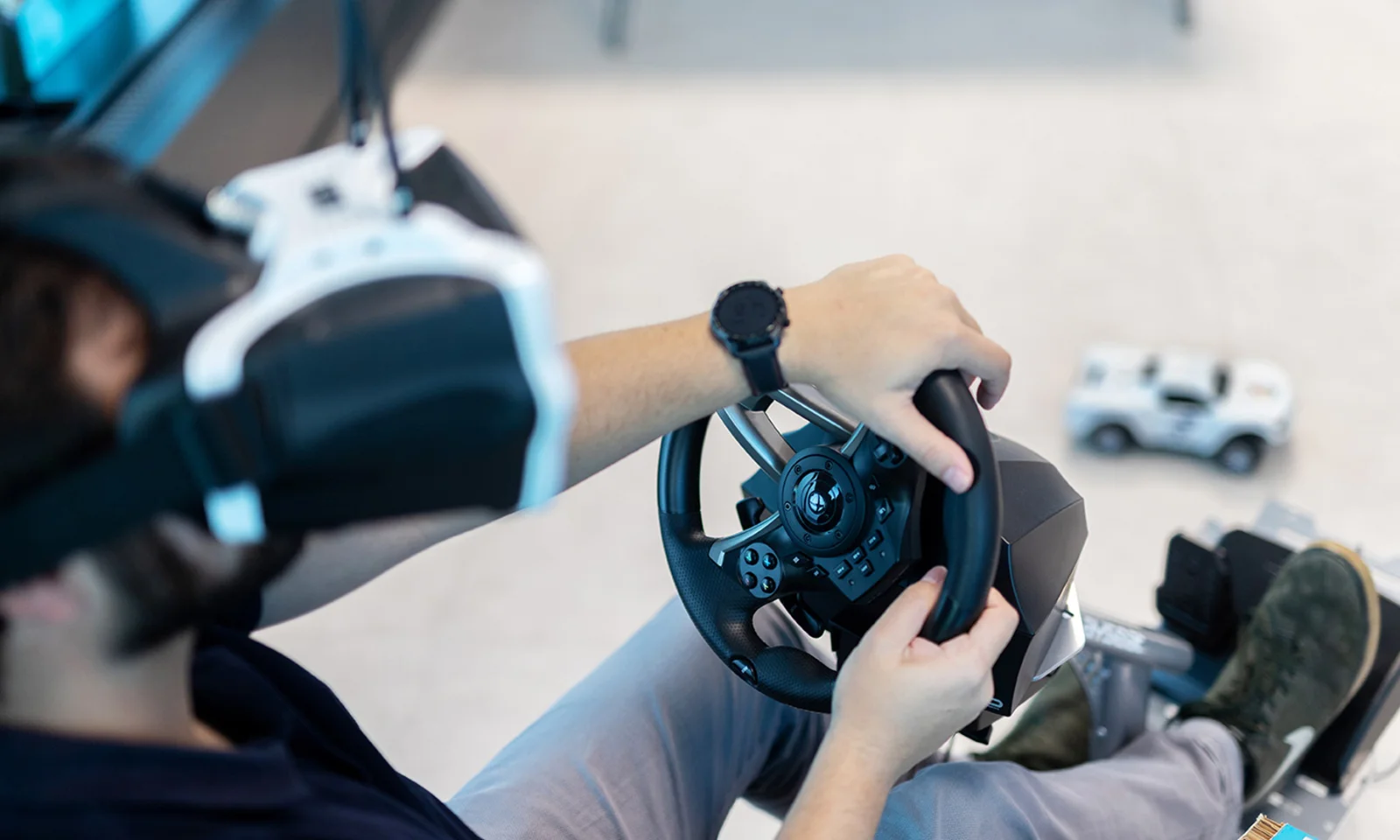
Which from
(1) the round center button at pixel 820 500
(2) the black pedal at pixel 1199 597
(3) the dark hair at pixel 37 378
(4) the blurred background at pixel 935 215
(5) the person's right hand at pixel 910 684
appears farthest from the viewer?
(4) the blurred background at pixel 935 215

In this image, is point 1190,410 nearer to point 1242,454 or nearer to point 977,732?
point 1242,454

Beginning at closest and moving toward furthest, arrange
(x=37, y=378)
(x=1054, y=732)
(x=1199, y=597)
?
(x=37, y=378) → (x=1054, y=732) → (x=1199, y=597)

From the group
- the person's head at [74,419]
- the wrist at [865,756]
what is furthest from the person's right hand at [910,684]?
the person's head at [74,419]

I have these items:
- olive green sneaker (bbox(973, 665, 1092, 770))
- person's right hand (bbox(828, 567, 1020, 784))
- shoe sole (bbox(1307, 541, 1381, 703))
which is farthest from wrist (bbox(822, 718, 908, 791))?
shoe sole (bbox(1307, 541, 1381, 703))

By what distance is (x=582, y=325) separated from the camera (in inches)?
89.4

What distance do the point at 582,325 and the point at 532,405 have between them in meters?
1.66

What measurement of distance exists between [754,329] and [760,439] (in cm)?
16

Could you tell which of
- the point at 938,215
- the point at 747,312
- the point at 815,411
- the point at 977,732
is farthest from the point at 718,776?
the point at 938,215

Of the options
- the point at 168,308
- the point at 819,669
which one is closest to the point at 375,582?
the point at 819,669

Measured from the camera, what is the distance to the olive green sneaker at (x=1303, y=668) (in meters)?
1.21

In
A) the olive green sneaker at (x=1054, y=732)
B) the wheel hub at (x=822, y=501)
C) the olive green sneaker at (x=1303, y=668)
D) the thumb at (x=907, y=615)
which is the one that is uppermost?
the wheel hub at (x=822, y=501)

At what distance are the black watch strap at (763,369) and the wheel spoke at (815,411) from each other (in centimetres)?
10

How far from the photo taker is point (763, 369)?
870mm

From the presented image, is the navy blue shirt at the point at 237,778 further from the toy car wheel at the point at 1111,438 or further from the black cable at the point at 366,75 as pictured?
the toy car wheel at the point at 1111,438
